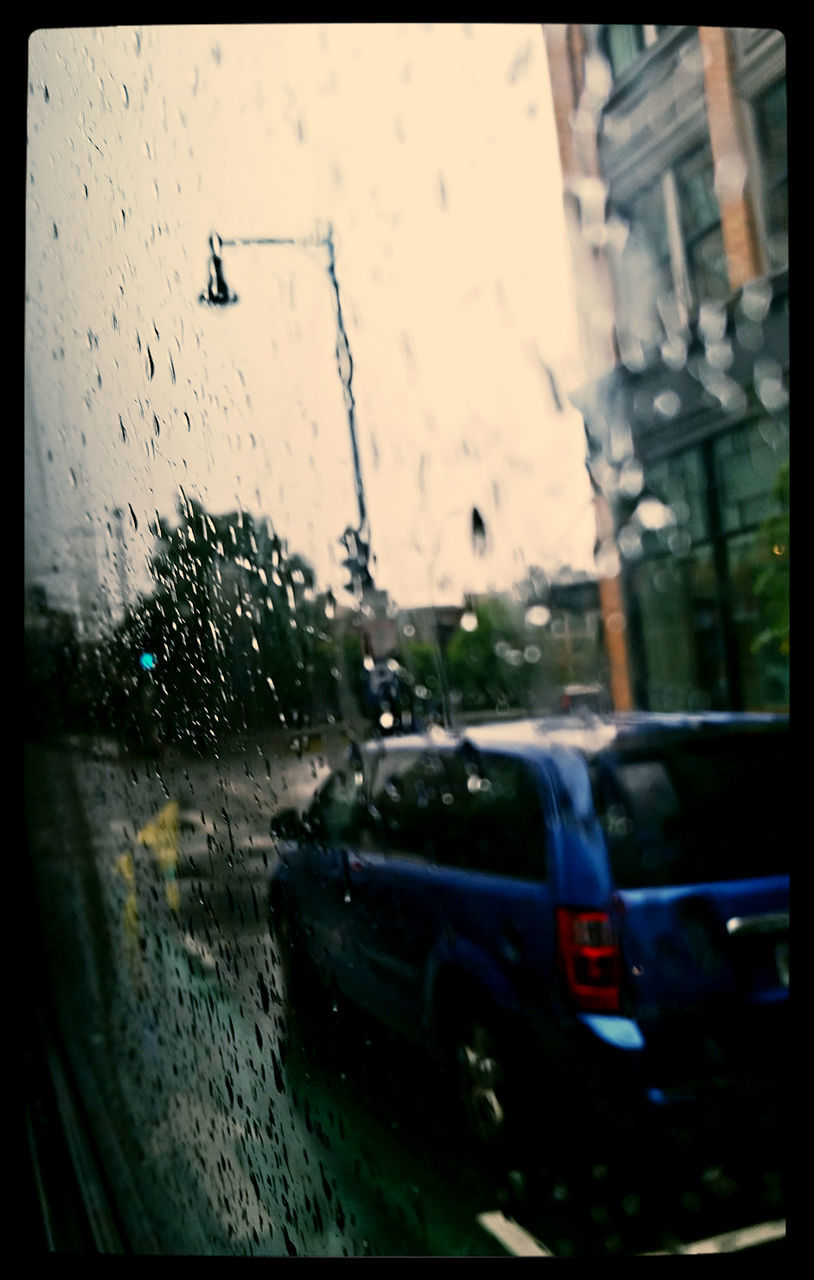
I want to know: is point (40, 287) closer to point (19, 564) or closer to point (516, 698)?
point (19, 564)

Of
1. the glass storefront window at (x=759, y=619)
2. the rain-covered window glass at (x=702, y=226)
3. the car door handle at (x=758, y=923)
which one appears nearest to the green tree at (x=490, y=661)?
the glass storefront window at (x=759, y=619)

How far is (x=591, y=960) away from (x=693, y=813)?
0.35 meters

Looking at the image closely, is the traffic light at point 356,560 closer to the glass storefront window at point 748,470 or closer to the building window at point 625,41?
the glass storefront window at point 748,470

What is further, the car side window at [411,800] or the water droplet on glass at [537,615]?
the car side window at [411,800]

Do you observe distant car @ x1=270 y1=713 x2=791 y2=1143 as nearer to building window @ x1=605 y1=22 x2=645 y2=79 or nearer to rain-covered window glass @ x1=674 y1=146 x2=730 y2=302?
rain-covered window glass @ x1=674 y1=146 x2=730 y2=302

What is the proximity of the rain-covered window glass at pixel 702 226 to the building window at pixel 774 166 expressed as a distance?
0.31ft

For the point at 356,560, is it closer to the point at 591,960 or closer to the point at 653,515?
the point at 653,515

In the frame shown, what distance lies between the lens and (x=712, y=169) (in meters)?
1.94

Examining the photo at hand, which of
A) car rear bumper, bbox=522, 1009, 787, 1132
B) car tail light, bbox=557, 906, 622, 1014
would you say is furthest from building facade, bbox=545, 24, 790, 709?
car rear bumper, bbox=522, 1009, 787, 1132

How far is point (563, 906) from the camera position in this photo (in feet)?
6.82

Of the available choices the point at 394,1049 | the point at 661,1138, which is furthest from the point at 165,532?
the point at 661,1138

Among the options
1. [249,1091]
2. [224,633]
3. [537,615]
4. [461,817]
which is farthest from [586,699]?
[249,1091]

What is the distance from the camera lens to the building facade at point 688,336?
71.9 inches

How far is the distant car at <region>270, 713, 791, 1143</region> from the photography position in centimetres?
189
